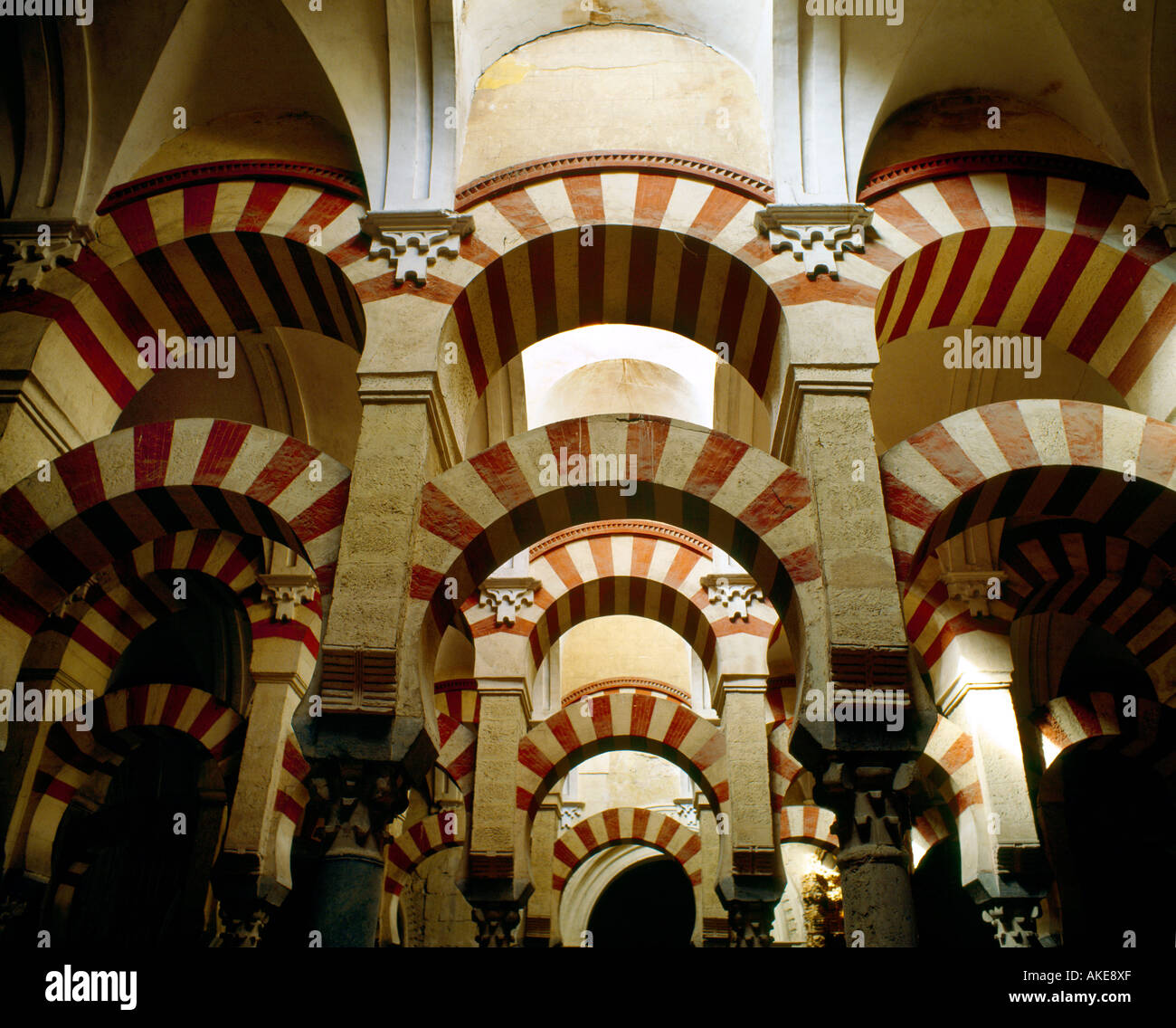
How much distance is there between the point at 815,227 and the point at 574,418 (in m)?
1.87

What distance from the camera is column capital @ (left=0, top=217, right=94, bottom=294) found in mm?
5289

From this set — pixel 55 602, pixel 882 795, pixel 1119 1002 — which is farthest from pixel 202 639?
pixel 1119 1002

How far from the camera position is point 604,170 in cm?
556

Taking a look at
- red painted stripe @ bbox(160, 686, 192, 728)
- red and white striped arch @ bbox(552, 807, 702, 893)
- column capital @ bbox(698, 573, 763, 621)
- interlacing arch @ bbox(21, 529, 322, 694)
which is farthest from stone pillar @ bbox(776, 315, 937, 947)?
red and white striped arch @ bbox(552, 807, 702, 893)

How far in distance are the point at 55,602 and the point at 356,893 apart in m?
2.32

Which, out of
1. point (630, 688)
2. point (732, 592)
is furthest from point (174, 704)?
point (630, 688)

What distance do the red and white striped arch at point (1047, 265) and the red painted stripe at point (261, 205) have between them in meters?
3.57

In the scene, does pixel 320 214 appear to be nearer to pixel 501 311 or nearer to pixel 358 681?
pixel 501 311

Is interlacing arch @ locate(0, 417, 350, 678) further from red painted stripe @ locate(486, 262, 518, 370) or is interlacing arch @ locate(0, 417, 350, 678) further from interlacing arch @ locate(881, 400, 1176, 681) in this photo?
interlacing arch @ locate(881, 400, 1176, 681)

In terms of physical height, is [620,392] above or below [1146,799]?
above

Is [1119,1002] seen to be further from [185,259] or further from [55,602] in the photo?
[185,259]

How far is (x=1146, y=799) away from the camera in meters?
9.69

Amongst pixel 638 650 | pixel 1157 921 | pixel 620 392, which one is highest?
pixel 620 392

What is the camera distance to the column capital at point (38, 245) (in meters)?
5.29
